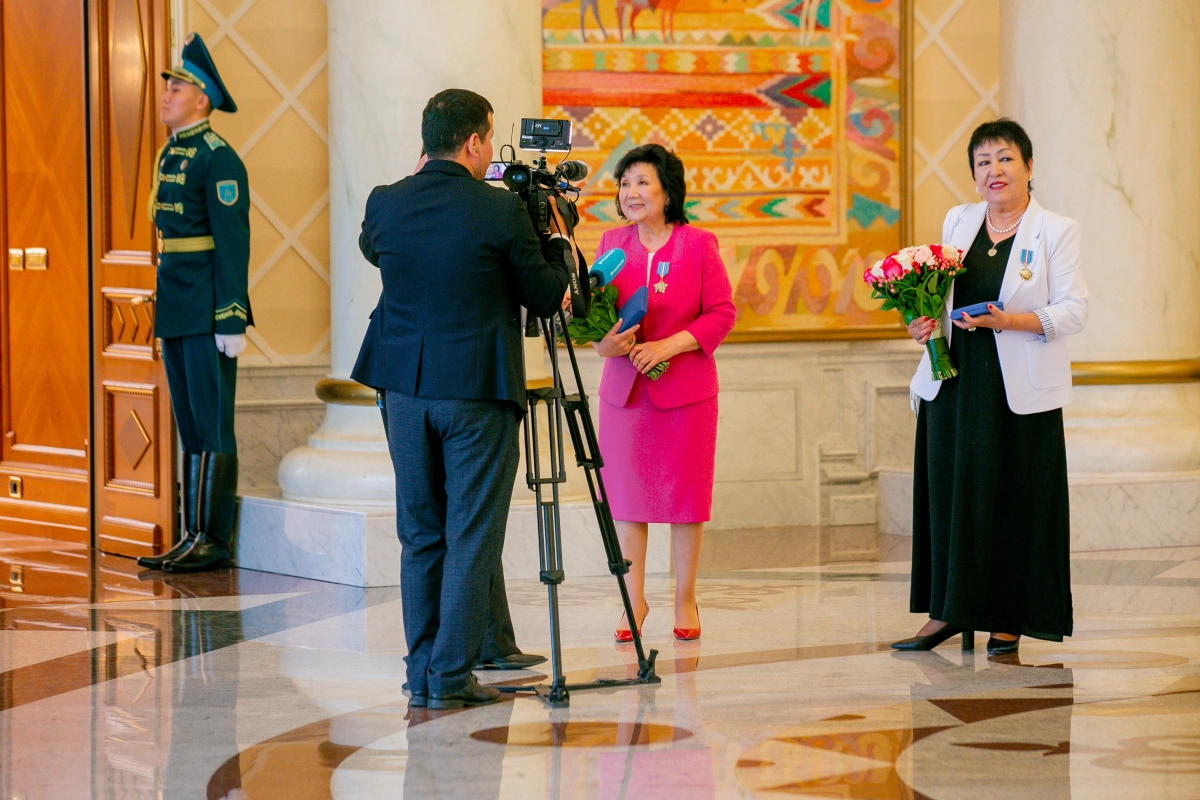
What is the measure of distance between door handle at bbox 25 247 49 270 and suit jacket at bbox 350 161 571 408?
355 cm

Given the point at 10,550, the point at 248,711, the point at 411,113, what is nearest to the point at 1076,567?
the point at 411,113

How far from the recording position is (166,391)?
5828 mm

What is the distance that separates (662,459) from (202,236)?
226cm

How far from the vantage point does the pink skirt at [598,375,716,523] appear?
429 cm

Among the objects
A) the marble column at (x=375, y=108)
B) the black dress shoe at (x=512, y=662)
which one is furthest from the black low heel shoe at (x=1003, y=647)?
the marble column at (x=375, y=108)

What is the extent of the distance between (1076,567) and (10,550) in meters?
4.14

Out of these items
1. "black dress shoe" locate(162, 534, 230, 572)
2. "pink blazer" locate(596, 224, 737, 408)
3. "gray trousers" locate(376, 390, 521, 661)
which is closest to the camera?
"gray trousers" locate(376, 390, 521, 661)

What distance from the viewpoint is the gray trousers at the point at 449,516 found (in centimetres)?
347

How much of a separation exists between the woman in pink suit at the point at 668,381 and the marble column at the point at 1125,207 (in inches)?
90.2

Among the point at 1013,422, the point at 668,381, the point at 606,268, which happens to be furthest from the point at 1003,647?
the point at 606,268

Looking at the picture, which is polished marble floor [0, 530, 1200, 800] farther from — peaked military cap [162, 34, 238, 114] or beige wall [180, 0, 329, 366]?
peaked military cap [162, 34, 238, 114]

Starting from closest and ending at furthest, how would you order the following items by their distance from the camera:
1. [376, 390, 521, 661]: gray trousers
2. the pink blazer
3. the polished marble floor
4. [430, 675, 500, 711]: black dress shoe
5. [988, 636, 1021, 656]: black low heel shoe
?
the polished marble floor
[430, 675, 500, 711]: black dress shoe
[376, 390, 521, 661]: gray trousers
[988, 636, 1021, 656]: black low heel shoe
the pink blazer

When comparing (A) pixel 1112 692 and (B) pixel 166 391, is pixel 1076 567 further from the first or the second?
(B) pixel 166 391

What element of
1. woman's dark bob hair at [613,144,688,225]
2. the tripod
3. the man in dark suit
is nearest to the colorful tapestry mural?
woman's dark bob hair at [613,144,688,225]
